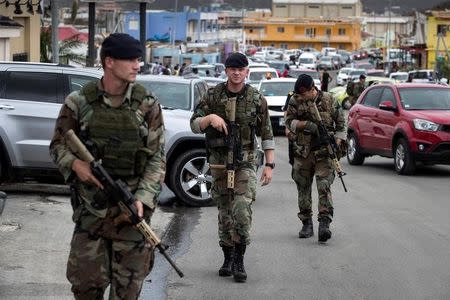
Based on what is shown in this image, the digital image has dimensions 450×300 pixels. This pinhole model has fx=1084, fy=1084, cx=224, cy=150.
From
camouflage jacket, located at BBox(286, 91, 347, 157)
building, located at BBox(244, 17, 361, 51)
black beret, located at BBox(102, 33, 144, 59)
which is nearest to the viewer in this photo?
black beret, located at BBox(102, 33, 144, 59)

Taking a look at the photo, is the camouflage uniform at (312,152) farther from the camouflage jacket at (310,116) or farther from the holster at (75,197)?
the holster at (75,197)

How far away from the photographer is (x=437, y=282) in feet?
29.6

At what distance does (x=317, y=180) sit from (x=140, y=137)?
5.38 metres

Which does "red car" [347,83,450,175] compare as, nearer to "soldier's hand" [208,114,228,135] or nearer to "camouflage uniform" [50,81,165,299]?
"soldier's hand" [208,114,228,135]

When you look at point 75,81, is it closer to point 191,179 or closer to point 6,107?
point 6,107

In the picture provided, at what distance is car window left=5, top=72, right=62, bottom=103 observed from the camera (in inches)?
535

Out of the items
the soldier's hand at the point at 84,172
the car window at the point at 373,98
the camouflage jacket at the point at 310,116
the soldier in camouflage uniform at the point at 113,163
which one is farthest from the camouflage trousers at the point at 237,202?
the car window at the point at 373,98

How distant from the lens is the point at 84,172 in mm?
5875

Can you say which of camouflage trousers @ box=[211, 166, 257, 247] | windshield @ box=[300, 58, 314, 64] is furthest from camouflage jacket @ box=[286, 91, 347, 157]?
windshield @ box=[300, 58, 314, 64]

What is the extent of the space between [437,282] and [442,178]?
949 centimetres

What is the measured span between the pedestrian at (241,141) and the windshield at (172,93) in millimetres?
6105

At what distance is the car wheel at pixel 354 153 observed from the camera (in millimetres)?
20766

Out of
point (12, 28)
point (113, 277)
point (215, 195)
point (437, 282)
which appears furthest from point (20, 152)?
point (12, 28)

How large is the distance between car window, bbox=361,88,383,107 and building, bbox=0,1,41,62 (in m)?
7.45
